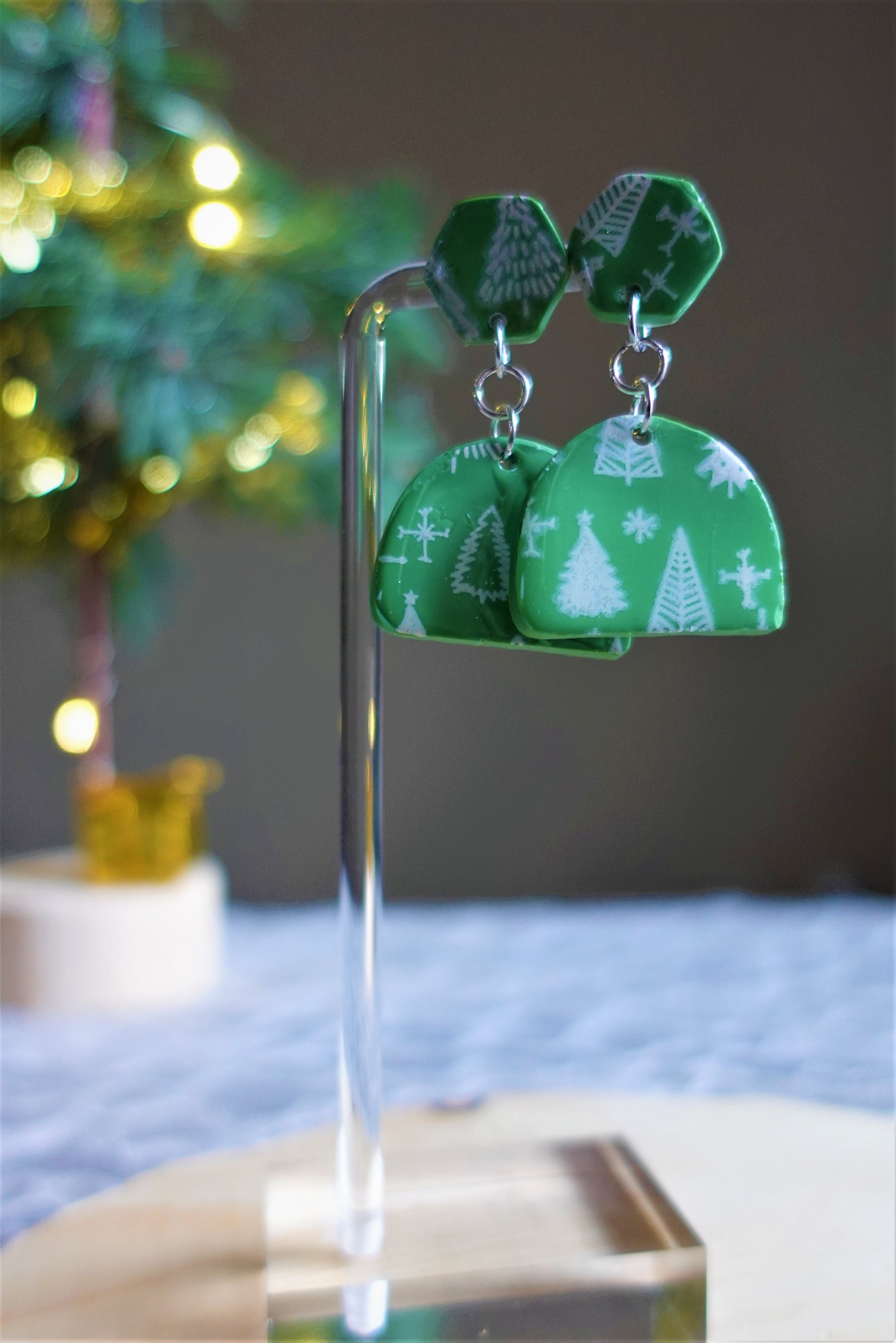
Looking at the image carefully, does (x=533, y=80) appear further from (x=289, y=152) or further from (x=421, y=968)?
(x=421, y=968)

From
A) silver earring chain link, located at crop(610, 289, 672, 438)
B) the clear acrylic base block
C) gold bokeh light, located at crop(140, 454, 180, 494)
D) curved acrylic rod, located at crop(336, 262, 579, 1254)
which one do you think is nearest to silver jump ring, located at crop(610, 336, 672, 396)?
silver earring chain link, located at crop(610, 289, 672, 438)

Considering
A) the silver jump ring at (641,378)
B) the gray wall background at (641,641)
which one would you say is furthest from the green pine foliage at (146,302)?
the silver jump ring at (641,378)

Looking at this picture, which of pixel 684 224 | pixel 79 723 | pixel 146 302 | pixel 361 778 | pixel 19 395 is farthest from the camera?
pixel 79 723

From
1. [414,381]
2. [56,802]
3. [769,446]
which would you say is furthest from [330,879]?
[769,446]

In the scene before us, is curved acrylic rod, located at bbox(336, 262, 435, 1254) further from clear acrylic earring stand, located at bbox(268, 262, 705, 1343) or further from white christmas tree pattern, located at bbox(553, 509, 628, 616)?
white christmas tree pattern, located at bbox(553, 509, 628, 616)

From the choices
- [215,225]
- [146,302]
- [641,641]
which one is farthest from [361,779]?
[641,641]

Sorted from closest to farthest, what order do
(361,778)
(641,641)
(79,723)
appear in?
(361,778), (79,723), (641,641)

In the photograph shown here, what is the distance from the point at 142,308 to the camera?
1133mm

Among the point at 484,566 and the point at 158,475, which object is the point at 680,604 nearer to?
the point at 484,566

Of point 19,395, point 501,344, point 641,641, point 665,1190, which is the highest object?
point 19,395

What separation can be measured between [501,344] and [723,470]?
0.34ft

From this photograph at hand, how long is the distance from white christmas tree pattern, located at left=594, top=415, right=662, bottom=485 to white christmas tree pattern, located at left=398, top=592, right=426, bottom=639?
0.09m

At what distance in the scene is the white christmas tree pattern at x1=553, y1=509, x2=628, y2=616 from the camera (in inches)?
18.1

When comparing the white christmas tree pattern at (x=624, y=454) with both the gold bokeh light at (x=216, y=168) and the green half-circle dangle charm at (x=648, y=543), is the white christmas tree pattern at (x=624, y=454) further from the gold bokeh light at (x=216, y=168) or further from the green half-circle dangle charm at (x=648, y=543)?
the gold bokeh light at (x=216, y=168)
